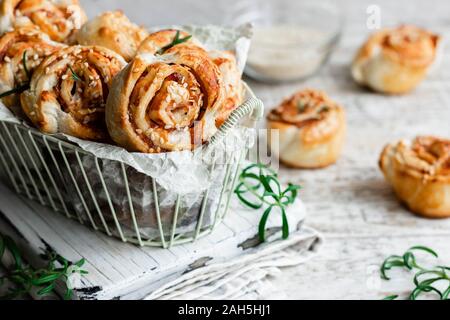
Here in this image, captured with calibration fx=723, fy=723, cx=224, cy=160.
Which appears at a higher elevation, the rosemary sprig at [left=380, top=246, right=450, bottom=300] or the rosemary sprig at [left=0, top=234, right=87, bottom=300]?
the rosemary sprig at [left=0, top=234, right=87, bottom=300]

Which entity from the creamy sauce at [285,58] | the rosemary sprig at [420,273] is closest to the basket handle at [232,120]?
the rosemary sprig at [420,273]

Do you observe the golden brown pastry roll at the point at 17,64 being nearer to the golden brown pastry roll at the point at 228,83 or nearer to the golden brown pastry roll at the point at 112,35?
the golden brown pastry roll at the point at 112,35

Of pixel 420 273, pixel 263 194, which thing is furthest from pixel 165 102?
pixel 420 273

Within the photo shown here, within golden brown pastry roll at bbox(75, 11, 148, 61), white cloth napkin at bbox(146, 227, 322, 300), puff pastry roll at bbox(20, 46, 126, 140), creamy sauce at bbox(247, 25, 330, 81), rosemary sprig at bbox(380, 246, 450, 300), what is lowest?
rosemary sprig at bbox(380, 246, 450, 300)

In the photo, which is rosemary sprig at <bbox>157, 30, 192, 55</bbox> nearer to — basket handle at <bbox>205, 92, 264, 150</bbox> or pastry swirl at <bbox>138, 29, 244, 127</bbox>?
pastry swirl at <bbox>138, 29, 244, 127</bbox>

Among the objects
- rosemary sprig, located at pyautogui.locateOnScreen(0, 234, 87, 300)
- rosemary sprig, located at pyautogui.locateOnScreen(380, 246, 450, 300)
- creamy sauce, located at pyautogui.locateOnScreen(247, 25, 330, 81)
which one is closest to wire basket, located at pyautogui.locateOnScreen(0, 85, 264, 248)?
rosemary sprig, located at pyautogui.locateOnScreen(0, 234, 87, 300)

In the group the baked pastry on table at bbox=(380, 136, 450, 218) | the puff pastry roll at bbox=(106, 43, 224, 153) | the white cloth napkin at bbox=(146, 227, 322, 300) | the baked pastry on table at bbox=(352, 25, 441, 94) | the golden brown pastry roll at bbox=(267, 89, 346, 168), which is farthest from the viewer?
the baked pastry on table at bbox=(352, 25, 441, 94)
